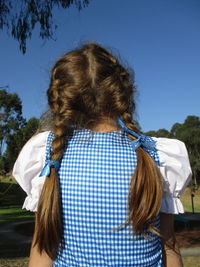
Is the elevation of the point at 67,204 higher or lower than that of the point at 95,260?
higher

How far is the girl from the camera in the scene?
1.09 metres

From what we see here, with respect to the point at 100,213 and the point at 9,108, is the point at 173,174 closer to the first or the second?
the point at 100,213

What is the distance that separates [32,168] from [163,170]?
48 centimetres

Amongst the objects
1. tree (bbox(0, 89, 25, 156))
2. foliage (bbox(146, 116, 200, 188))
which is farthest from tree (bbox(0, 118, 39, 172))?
foliage (bbox(146, 116, 200, 188))

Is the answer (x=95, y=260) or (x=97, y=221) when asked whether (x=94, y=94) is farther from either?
(x=95, y=260)

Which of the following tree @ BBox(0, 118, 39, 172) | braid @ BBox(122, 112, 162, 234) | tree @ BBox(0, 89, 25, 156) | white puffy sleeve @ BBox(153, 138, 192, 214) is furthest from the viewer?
tree @ BBox(0, 89, 25, 156)

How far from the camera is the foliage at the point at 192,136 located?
2739 centimetres

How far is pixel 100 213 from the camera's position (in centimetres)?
110

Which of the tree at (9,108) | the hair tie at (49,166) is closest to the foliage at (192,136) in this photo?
the tree at (9,108)

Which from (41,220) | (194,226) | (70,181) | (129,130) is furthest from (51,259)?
(194,226)

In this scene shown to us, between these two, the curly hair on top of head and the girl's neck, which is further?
the girl's neck

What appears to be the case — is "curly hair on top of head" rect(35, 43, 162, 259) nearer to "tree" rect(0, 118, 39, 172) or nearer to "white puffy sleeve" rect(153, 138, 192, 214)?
"white puffy sleeve" rect(153, 138, 192, 214)

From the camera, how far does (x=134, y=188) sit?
108 cm

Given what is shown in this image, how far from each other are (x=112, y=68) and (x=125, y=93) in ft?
0.36
